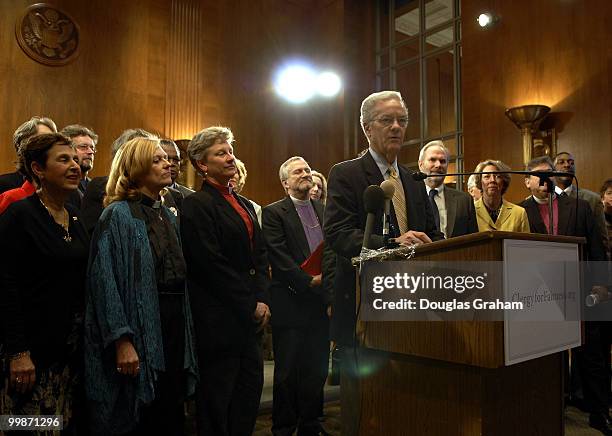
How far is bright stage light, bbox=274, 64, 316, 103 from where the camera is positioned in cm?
765

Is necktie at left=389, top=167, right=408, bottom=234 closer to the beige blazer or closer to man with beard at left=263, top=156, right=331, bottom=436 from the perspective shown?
man with beard at left=263, top=156, right=331, bottom=436

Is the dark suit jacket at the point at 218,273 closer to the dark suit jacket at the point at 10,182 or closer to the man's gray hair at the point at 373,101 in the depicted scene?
the man's gray hair at the point at 373,101

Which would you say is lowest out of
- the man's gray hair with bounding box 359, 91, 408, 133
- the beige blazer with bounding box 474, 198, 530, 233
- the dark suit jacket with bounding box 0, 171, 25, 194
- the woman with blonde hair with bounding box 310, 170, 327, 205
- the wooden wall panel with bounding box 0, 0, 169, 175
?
the beige blazer with bounding box 474, 198, 530, 233

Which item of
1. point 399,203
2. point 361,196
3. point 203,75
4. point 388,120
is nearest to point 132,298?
point 361,196

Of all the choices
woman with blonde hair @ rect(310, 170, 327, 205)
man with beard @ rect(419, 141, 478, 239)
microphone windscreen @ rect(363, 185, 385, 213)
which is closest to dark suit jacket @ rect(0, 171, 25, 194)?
woman with blonde hair @ rect(310, 170, 327, 205)

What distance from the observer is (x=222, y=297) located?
2107 mm

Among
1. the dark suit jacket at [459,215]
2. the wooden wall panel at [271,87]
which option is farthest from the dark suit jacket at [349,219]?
the wooden wall panel at [271,87]

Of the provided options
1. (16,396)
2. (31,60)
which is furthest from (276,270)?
(31,60)

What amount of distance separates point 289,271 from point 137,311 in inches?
41.3

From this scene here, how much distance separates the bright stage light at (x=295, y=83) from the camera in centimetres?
765

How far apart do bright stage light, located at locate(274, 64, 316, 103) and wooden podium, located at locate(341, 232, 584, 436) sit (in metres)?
6.38

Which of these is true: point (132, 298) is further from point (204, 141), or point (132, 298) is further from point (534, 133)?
point (534, 133)

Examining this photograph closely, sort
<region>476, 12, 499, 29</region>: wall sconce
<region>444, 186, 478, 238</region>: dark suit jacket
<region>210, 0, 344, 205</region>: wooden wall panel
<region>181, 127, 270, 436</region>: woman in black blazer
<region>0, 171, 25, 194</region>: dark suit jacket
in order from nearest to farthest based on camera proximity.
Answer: <region>181, 127, 270, 436</region>: woman in black blazer
<region>0, 171, 25, 194</region>: dark suit jacket
<region>444, 186, 478, 238</region>: dark suit jacket
<region>476, 12, 499, 29</region>: wall sconce
<region>210, 0, 344, 205</region>: wooden wall panel

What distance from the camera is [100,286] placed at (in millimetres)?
1874
